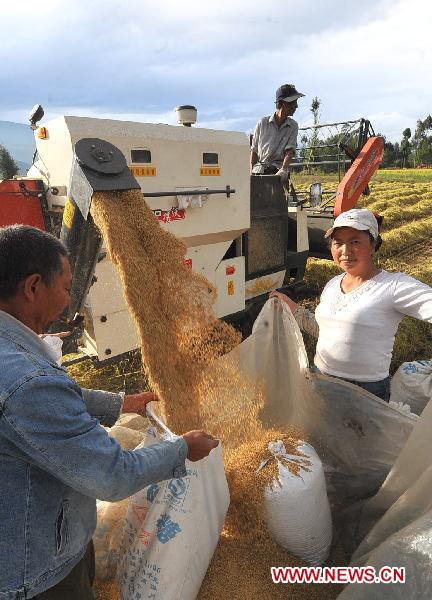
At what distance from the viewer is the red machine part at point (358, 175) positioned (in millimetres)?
4215

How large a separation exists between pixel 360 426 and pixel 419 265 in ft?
21.3

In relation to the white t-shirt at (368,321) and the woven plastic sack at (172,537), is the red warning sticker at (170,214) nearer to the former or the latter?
the white t-shirt at (368,321)

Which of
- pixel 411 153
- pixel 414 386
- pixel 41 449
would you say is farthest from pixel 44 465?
pixel 411 153

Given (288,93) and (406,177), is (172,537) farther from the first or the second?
(406,177)

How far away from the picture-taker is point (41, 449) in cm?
87

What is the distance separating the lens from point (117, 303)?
3018 mm

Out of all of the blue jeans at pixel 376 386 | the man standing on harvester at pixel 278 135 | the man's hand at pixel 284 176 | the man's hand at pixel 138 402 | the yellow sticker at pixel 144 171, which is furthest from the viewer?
the man standing on harvester at pixel 278 135

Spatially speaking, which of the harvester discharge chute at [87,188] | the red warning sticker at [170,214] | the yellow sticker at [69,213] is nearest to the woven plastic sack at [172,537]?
the harvester discharge chute at [87,188]

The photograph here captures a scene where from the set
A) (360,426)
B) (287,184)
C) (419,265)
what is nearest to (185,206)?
(287,184)

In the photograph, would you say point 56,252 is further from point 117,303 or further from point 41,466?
point 117,303

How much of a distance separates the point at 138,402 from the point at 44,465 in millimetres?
785

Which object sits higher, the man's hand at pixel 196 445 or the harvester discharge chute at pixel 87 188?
the harvester discharge chute at pixel 87 188

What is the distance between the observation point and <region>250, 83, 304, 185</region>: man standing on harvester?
4.43 metres

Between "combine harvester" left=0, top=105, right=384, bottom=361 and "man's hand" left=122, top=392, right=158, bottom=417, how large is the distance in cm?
51
